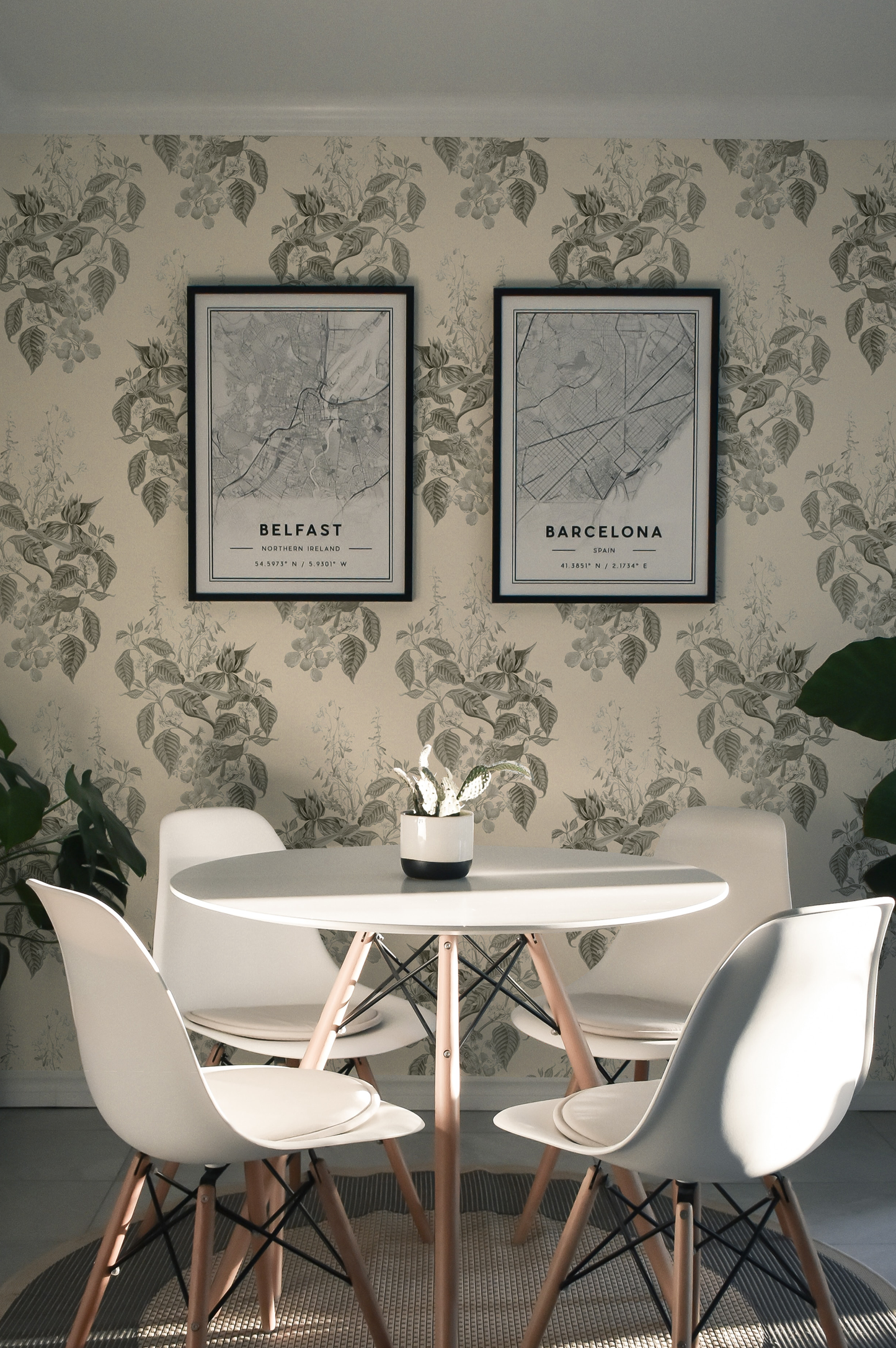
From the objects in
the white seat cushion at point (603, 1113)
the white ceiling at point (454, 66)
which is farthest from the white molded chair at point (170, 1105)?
the white ceiling at point (454, 66)

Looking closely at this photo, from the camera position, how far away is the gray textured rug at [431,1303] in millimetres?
1951

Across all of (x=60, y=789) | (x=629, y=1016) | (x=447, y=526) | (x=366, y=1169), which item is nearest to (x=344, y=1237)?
(x=629, y=1016)

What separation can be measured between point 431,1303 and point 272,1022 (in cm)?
61

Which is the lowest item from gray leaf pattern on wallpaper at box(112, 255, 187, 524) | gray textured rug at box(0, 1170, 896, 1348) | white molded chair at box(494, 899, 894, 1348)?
gray textured rug at box(0, 1170, 896, 1348)

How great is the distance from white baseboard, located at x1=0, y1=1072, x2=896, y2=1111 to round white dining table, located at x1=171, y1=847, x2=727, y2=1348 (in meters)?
1.08

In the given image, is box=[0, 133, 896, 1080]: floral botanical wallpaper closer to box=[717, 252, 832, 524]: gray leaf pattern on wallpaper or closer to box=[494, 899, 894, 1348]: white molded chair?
box=[717, 252, 832, 524]: gray leaf pattern on wallpaper

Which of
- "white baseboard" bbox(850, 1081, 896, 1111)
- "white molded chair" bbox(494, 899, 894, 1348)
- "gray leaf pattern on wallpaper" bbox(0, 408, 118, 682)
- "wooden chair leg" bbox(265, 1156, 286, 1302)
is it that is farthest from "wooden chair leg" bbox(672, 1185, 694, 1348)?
"gray leaf pattern on wallpaper" bbox(0, 408, 118, 682)

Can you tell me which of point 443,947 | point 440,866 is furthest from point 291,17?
point 443,947

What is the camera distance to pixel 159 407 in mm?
3090

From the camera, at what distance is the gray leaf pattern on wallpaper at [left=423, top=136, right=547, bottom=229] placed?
307cm

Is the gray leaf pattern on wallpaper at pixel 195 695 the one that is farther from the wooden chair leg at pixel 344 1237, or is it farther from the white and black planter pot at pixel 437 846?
the wooden chair leg at pixel 344 1237

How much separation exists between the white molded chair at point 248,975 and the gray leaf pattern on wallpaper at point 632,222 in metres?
1.80

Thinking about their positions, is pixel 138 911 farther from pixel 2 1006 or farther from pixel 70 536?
pixel 70 536

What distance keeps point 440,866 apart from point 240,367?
169 centimetres
